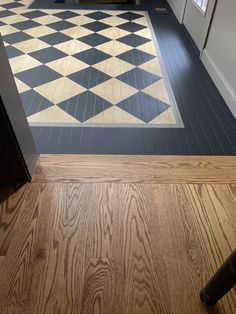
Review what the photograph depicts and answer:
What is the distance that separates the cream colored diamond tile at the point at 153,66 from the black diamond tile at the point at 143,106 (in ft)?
1.61

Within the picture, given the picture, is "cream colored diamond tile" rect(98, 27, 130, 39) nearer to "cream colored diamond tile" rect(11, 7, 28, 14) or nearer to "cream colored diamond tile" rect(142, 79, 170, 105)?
"cream colored diamond tile" rect(142, 79, 170, 105)

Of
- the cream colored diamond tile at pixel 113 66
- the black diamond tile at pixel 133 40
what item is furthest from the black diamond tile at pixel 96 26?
the cream colored diamond tile at pixel 113 66

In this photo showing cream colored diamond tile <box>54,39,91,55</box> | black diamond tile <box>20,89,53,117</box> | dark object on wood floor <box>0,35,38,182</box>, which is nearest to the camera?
Result: dark object on wood floor <box>0,35,38,182</box>

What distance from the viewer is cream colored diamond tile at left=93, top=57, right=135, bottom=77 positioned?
2.70m

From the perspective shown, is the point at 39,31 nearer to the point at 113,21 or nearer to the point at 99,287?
the point at 113,21

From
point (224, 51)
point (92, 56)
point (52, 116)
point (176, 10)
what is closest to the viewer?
point (52, 116)

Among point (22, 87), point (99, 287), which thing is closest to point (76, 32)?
point (22, 87)

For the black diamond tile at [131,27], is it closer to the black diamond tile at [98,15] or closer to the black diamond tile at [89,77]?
the black diamond tile at [98,15]

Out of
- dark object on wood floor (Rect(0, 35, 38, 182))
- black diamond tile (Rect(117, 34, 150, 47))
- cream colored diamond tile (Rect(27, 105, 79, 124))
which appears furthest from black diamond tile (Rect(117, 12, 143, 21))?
dark object on wood floor (Rect(0, 35, 38, 182))

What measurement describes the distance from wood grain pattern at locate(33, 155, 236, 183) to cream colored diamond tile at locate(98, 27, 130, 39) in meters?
2.35

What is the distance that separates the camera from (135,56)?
2.98 m

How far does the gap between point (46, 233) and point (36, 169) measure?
438mm

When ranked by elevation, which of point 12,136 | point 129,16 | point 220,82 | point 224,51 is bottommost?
point 129,16

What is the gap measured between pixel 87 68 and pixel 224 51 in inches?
52.6
